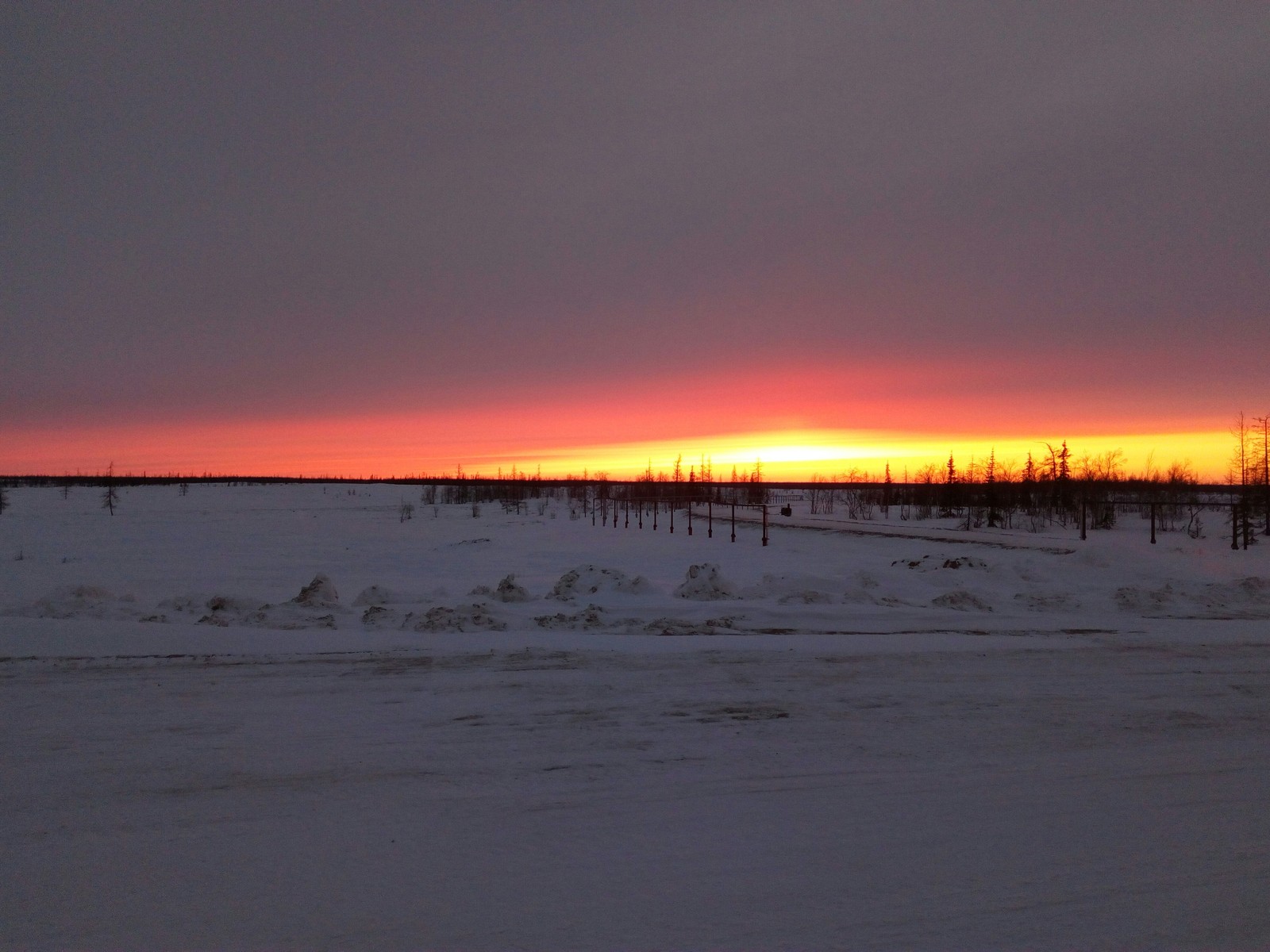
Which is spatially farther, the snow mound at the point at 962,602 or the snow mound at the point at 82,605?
the snow mound at the point at 962,602

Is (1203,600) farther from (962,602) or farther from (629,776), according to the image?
(629,776)

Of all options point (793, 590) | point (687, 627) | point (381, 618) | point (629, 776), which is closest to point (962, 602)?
point (793, 590)

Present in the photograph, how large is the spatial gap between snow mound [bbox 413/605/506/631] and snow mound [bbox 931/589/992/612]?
705cm

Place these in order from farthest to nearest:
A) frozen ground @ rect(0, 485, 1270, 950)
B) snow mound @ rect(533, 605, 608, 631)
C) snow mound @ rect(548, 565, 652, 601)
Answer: snow mound @ rect(548, 565, 652, 601), snow mound @ rect(533, 605, 608, 631), frozen ground @ rect(0, 485, 1270, 950)

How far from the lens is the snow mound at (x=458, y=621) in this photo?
10.8m

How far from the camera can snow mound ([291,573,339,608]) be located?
12.5m

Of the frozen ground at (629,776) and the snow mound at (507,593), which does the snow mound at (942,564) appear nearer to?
the frozen ground at (629,776)

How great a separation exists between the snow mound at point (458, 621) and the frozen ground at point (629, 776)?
51 mm

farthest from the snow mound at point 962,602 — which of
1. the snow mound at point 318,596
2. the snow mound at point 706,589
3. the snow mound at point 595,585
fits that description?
the snow mound at point 318,596

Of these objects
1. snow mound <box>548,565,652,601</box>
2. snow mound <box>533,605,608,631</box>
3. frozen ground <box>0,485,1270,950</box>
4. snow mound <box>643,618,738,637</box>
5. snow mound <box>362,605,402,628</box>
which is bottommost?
frozen ground <box>0,485,1270,950</box>

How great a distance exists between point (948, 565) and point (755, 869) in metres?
15.5

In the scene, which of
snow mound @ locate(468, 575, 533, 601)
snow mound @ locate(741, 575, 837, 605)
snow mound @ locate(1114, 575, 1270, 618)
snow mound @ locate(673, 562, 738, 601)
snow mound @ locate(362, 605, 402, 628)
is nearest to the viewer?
snow mound @ locate(362, 605, 402, 628)

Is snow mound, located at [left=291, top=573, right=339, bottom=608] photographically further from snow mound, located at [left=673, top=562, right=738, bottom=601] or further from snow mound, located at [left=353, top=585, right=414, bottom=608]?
snow mound, located at [left=673, top=562, right=738, bottom=601]

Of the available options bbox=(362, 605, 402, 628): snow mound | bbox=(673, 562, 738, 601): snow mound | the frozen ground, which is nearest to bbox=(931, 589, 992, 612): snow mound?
the frozen ground
